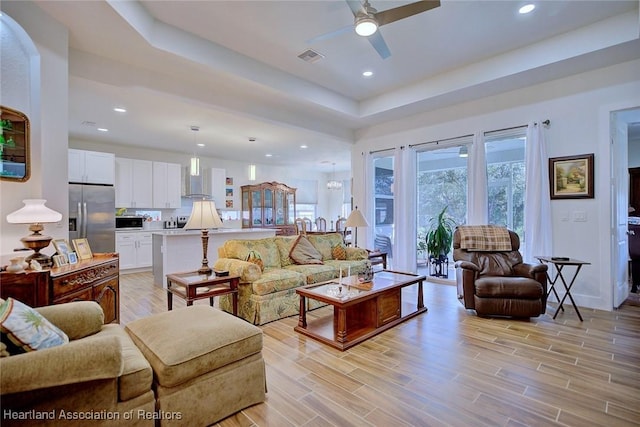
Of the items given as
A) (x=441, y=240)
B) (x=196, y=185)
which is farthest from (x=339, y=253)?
(x=196, y=185)

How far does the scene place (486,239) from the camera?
13.0 feet

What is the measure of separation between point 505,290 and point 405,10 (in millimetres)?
2888

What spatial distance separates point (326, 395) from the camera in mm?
2008

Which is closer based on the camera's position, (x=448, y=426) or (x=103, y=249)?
(x=448, y=426)

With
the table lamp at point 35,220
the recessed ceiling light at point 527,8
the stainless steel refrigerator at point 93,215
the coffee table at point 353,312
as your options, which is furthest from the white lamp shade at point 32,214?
the recessed ceiling light at point 527,8

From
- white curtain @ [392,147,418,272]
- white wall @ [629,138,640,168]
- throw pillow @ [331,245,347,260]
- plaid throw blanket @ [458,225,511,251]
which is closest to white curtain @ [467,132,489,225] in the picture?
plaid throw blanket @ [458,225,511,251]

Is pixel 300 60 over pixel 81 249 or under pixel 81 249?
over

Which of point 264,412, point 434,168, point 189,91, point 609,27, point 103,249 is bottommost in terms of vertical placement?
point 264,412

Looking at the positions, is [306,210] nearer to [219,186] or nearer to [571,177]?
[219,186]

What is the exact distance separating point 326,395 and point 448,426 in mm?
735

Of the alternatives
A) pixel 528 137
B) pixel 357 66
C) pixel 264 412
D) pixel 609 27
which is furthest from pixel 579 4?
pixel 264 412

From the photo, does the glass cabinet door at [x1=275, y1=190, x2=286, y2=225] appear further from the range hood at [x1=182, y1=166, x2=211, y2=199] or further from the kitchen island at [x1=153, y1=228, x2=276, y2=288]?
the kitchen island at [x1=153, y1=228, x2=276, y2=288]

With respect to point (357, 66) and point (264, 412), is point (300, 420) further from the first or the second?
point (357, 66)

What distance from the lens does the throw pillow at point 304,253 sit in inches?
166
